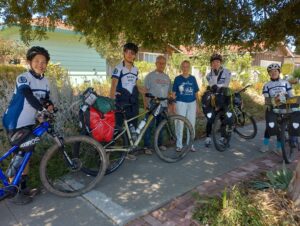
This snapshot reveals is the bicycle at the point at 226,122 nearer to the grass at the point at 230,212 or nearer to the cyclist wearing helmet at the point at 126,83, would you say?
the cyclist wearing helmet at the point at 126,83

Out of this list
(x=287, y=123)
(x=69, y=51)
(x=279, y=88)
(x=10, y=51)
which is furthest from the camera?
(x=10, y=51)

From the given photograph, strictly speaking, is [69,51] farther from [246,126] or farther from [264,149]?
[264,149]

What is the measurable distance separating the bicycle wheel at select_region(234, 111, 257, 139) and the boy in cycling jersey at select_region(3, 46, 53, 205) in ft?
12.3

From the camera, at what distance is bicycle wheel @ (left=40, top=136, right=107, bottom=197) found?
336cm

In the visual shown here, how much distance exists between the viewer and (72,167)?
3.56 meters

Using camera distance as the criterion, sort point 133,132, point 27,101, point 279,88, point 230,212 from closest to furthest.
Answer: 1. point 230,212
2. point 27,101
3. point 133,132
4. point 279,88

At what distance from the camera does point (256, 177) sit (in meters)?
3.98

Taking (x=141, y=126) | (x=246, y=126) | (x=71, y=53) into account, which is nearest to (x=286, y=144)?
(x=246, y=126)

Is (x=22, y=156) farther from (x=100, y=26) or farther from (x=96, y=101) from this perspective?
(x=100, y=26)

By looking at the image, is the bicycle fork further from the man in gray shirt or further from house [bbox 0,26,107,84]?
house [bbox 0,26,107,84]

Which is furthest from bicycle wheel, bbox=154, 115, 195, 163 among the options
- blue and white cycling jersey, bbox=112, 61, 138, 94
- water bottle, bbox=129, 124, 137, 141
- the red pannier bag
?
the red pannier bag

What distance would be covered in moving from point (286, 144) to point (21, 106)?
163 inches

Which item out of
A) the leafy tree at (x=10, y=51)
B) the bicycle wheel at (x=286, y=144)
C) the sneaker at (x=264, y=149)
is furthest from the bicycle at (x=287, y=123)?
the leafy tree at (x=10, y=51)

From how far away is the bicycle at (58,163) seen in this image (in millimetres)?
3148
